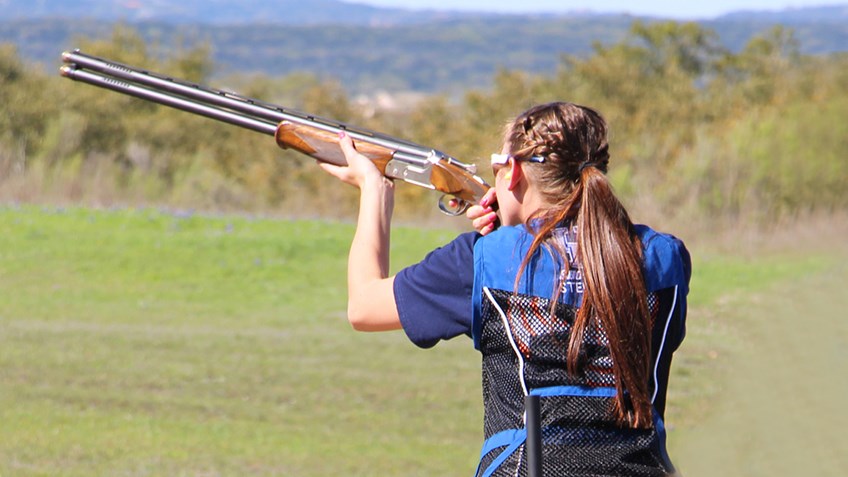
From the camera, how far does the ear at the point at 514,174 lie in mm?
2342

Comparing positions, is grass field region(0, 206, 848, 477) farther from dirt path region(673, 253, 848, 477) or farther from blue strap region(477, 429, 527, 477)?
Answer: blue strap region(477, 429, 527, 477)

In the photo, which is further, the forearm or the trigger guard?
the trigger guard

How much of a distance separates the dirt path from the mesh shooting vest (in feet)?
2.93

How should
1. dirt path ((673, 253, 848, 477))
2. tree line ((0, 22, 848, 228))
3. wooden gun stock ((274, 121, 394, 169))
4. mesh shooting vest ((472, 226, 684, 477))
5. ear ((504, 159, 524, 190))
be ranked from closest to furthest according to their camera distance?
dirt path ((673, 253, 848, 477)) → mesh shooting vest ((472, 226, 684, 477)) → ear ((504, 159, 524, 190)) → wooden gun stock ((274, 121, 394, 169)) → tree line ((0, 22, 848, 228))

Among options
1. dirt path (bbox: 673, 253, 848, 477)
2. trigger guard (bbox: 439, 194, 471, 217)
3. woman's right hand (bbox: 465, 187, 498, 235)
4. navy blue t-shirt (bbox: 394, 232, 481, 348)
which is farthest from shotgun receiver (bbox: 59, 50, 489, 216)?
dirt path (bbox: 673, 253, 848, 477)


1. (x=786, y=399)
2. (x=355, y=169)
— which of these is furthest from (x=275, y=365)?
(x=786, y=399)

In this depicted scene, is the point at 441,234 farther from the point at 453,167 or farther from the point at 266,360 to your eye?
the point at 453,167

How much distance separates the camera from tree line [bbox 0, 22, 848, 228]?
53.9 ft

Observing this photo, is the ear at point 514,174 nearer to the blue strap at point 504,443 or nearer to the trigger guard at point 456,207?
the blue strap at point 504,443

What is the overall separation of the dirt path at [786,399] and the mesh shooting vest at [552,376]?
89 cm

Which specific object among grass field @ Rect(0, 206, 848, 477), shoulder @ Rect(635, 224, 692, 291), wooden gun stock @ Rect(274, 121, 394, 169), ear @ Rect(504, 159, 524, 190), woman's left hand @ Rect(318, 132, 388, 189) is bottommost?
grass field @ Rect(0, 206, 848, 477)

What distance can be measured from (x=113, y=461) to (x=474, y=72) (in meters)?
188

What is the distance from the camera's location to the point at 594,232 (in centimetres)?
218

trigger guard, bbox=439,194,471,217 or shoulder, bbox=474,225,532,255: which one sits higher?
trigger guard, bbox=439,194,471,217
